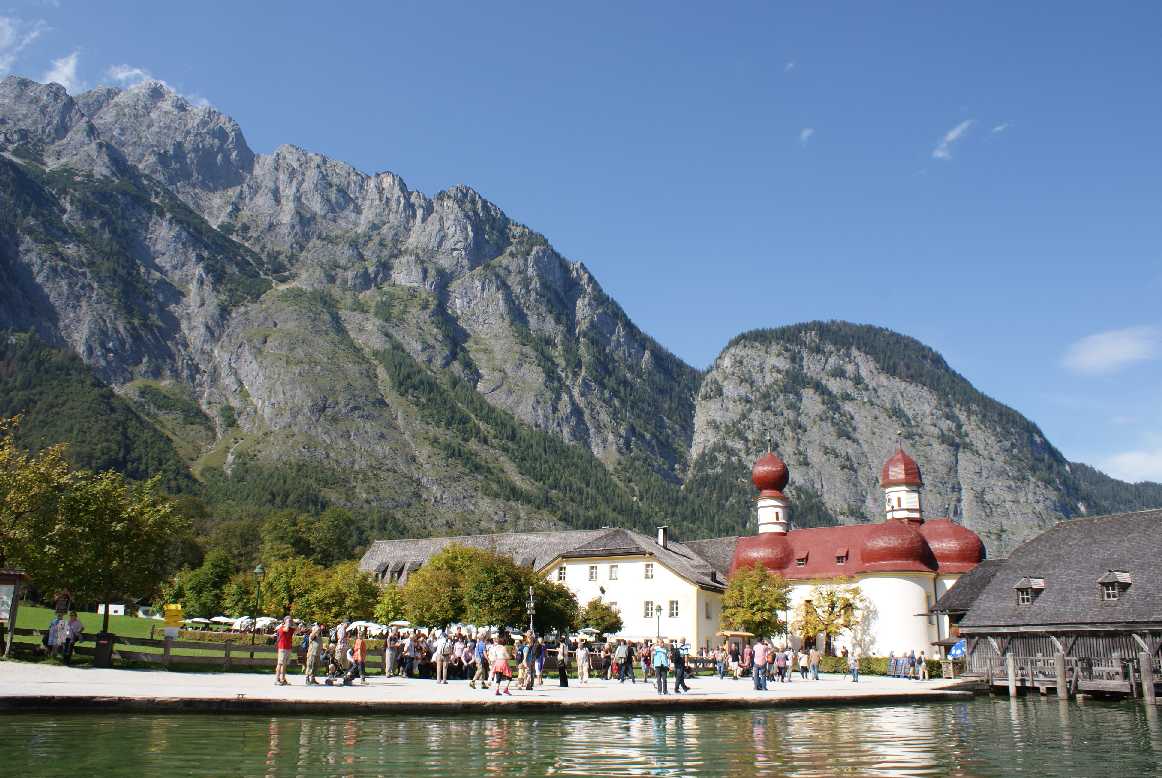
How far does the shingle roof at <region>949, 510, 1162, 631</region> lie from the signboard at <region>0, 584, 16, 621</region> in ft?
153

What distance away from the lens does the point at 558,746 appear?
65.4 feet

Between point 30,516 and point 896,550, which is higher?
point 896,550

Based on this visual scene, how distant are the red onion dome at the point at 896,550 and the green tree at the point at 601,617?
69.0 feet

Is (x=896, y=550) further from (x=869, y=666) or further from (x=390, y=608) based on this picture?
(x=390, y=608)

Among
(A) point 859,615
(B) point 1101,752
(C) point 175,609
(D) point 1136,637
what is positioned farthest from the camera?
(A) point 859,615

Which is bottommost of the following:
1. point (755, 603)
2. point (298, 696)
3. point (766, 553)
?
point (298, 696)

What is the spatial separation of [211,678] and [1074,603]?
41.6 metres

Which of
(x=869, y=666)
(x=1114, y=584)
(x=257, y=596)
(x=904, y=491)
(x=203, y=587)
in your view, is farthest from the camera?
(x=203, y=587)

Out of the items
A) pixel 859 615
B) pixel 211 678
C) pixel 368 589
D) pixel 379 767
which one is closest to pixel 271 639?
pixel 368 589

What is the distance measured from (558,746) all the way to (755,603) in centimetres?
5271

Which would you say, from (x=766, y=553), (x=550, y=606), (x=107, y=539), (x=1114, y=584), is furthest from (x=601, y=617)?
(x=107, y=539)

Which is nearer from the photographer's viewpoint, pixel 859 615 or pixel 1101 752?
pixel 1101 752

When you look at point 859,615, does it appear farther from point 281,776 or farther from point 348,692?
point 281,776

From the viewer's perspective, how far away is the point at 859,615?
241 ft
